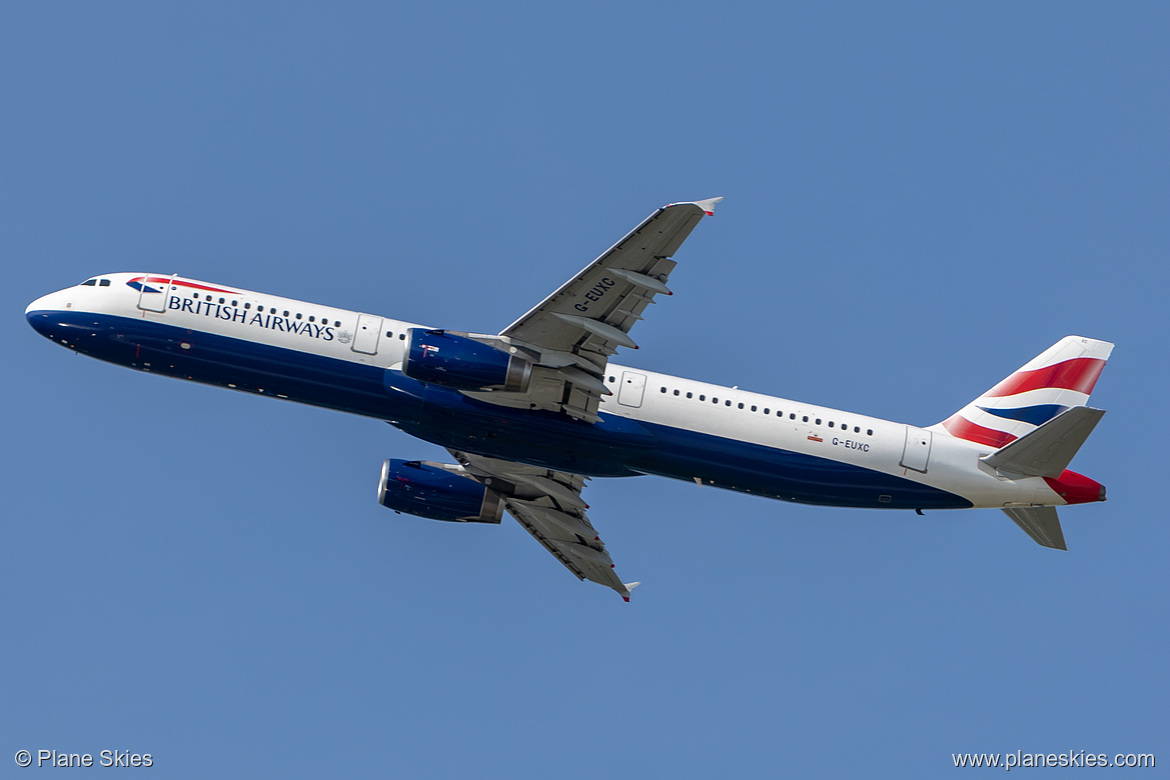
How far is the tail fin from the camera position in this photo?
160ft

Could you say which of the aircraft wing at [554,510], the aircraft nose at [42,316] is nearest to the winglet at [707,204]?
the aircraft wing at [554,510]

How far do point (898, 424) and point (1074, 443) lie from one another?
6.43 m

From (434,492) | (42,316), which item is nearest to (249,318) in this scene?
(42,316)

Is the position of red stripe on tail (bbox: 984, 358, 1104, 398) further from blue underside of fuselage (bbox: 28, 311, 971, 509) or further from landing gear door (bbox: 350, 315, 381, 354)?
landing gear door (bbox: 350, 315, 381, 354)

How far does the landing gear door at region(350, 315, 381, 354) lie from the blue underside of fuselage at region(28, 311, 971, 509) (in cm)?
61

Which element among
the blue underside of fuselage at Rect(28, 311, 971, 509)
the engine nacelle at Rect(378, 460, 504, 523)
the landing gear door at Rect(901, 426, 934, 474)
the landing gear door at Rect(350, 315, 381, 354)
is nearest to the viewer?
the blue underside of fuselage at Rect(28, 311, 971, 509)

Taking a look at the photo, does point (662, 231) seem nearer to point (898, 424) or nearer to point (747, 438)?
point (747, 438)

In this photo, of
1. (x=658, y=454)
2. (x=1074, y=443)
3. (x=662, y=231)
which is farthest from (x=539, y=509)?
(x=1074, y=443)

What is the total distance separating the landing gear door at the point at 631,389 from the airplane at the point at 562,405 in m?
0.05

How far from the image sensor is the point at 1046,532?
157 ft

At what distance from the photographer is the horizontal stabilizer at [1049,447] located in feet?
143

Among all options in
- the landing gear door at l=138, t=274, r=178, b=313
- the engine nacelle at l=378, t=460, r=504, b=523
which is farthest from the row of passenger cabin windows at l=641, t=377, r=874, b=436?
the landing gear door at l=138, t=274, r=178, b=313

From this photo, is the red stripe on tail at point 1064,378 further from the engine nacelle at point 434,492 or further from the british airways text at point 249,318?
the british airways text at point 249,318

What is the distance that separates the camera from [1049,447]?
44.9 metres
